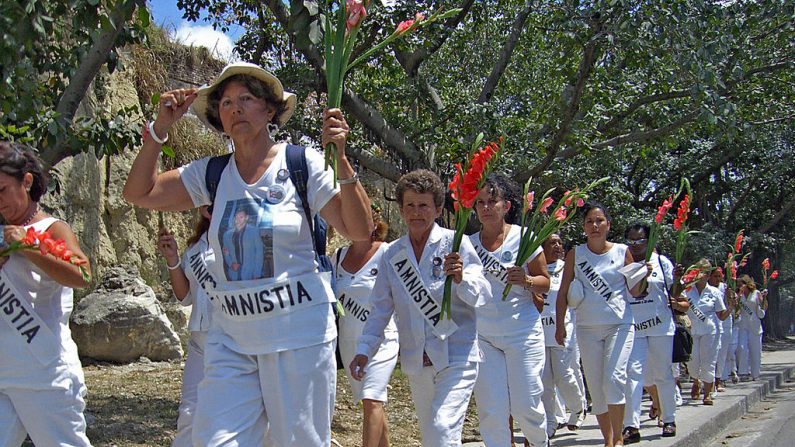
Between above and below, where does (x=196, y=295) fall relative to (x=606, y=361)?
above

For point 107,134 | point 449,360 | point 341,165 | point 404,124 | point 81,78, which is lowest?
point 449,360

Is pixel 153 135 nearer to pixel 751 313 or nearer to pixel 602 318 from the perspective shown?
pixel 602 318

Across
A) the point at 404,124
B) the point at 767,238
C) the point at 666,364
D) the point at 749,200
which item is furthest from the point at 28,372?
the point at 749,200

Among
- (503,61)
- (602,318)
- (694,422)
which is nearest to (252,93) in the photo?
(602,318)

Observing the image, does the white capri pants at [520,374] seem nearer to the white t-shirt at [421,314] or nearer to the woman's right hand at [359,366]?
the white t-shirt at [421,314]

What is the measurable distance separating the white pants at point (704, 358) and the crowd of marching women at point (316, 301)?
3.71m

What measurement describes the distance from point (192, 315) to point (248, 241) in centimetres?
268

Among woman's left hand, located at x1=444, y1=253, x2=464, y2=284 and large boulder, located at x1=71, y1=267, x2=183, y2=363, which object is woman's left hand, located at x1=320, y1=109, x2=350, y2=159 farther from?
large boulder, located at x1=71, y1=267, x2=183, y2=363

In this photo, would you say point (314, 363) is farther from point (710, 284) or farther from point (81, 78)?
point (710, 284)

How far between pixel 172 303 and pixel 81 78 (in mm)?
5803

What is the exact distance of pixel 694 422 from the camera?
1025 centimetres

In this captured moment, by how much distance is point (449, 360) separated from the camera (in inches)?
216

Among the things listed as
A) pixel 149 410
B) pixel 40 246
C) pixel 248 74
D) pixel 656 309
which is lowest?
pixel 149 410

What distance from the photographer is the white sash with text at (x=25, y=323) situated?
4.26 meters
